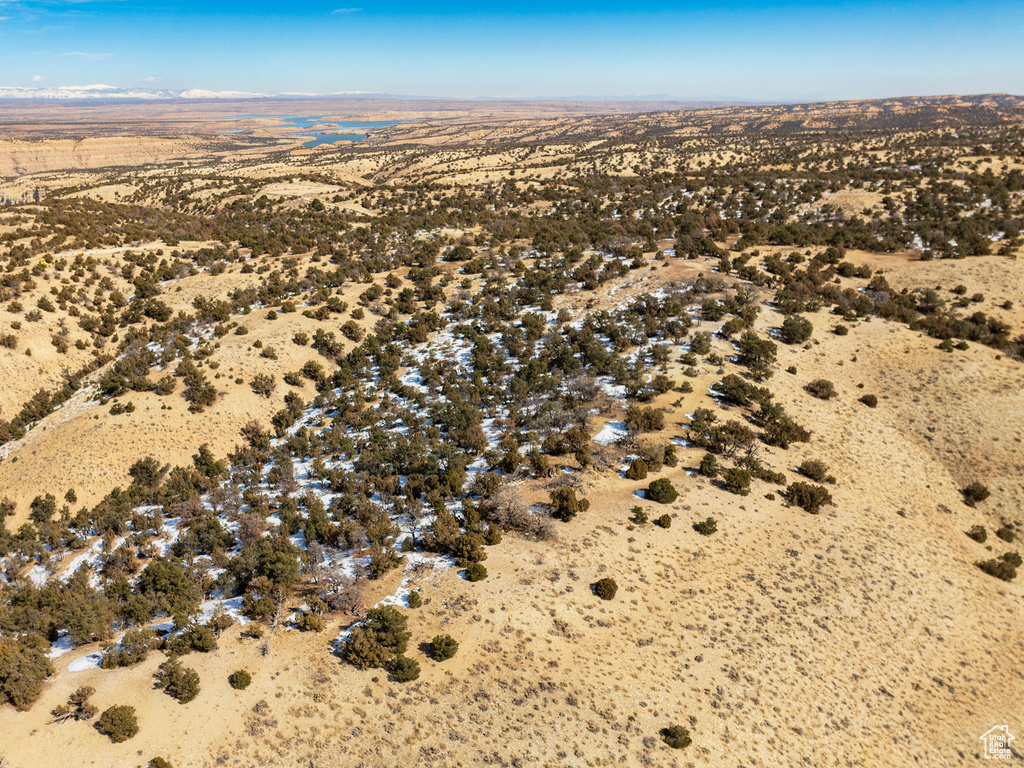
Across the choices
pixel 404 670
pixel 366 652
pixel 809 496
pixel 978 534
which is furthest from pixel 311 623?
pixel 978 534

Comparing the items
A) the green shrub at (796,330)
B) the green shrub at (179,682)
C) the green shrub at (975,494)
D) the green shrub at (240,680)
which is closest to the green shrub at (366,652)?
the green shrub at (240,680)

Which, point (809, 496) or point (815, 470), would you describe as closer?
point (809, 496)

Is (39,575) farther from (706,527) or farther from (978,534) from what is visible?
(978,534)

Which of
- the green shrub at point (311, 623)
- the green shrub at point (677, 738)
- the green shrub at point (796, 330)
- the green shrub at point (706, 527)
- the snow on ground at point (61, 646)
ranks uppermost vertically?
the green shrub at point (796, 330)

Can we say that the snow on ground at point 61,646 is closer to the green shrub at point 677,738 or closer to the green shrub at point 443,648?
the green shrub at point 443,648

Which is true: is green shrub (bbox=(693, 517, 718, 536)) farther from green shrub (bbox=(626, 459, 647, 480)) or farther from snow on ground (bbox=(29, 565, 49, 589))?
snow on ground (bbox=(29, 565, 49, 589))
